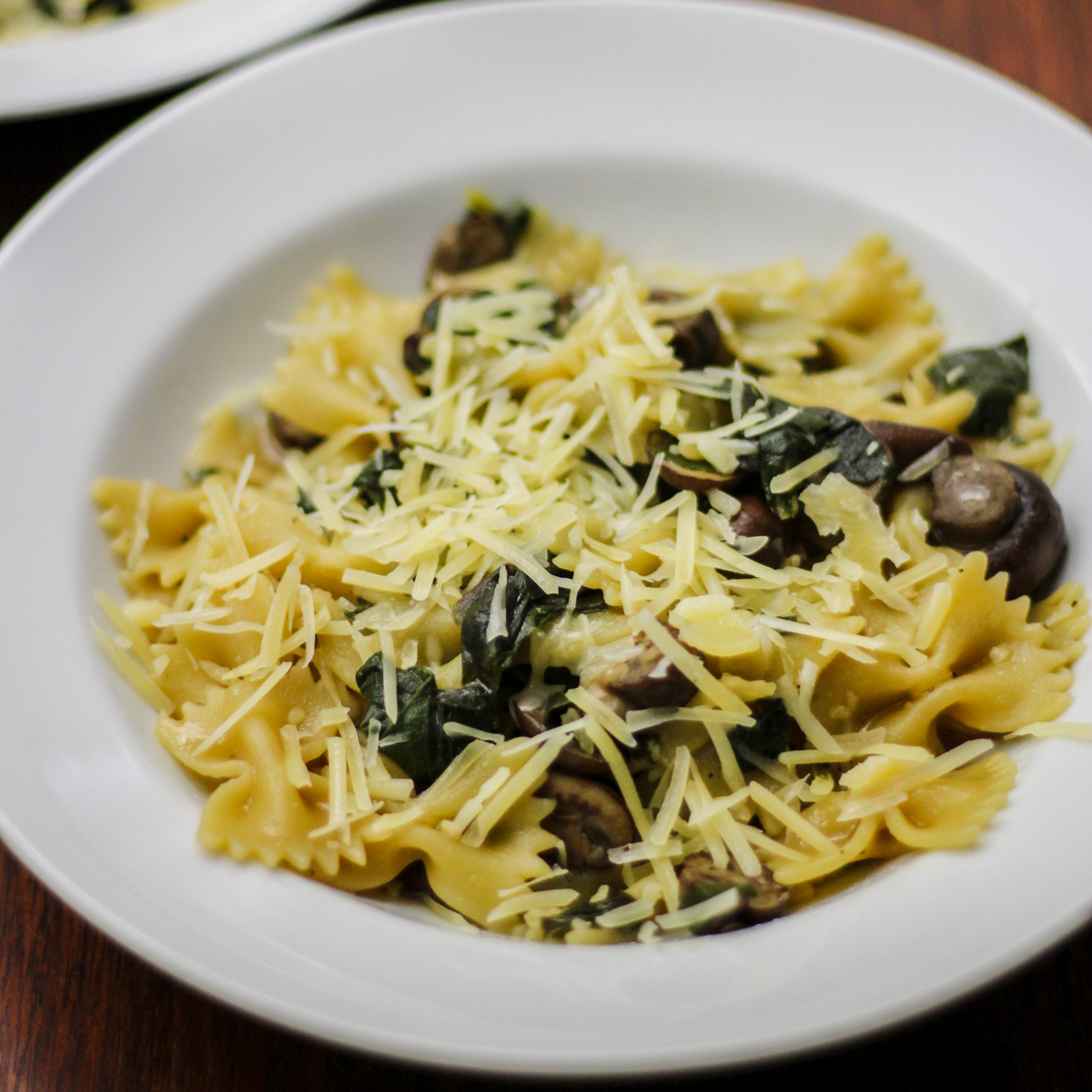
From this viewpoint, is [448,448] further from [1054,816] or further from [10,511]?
[1054,816]

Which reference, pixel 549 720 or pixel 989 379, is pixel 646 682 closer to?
pixel 549 720

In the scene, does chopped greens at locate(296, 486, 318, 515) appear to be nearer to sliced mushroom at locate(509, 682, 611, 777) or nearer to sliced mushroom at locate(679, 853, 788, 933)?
sliced mushroom at locate(509, 682, 611, 777)

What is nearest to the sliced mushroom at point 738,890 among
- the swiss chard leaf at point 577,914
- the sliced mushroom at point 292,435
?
the swiss chard leaf at point 577,914

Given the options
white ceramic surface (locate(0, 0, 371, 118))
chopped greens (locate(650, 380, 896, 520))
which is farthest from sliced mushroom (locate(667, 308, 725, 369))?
white ceramic surface (locate(0, 0, 371, 118))

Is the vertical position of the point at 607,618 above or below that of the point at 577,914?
above

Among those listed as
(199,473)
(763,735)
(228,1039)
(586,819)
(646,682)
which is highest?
(646,682)

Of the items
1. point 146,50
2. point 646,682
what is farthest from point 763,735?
point 146,50

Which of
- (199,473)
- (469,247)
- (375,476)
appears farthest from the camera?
(469,247)
